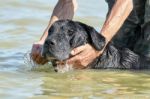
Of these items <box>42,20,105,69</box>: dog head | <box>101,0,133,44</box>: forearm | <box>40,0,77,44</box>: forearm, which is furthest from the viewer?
<box>40,0,77,44</box>: forearm

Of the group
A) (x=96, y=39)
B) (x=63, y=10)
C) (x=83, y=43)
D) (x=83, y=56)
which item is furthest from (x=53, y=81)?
(x=63, y=10)

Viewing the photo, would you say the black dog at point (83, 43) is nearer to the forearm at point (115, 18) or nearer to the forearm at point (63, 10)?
the forearm at point (115, 18)

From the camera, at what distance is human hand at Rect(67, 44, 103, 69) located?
8086 mm

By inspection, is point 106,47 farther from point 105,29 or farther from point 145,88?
point 145,88

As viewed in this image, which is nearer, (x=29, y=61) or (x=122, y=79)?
(x=122, y=79)

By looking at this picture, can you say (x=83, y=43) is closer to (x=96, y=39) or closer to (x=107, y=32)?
(x=96, y=39)

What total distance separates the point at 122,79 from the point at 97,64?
51 centimetres

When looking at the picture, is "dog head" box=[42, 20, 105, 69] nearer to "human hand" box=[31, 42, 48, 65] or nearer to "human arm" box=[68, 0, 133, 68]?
"human arm" box=[68, 0, 133, 68]

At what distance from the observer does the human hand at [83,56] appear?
8.09 metres

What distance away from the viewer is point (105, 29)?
27.5 ft

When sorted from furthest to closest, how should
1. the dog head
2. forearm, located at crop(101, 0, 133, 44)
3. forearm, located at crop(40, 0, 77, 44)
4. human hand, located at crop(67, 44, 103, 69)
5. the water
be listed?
forearm, located at crop(40, 0, 77, 44), forearm, located at crop(101, 0, 133, 44), human hand, located at crop(67, 44, 103, 69), the dog head, the water

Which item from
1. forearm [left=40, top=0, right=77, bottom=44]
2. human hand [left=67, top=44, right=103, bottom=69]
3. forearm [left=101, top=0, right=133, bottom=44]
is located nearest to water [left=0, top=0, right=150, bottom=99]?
human hand [left=67, top=44, right=103, bottom=69]

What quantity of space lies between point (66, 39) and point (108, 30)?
25.0 inches

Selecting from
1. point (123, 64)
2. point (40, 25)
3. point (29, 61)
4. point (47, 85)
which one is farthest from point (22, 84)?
point (40, 25)
